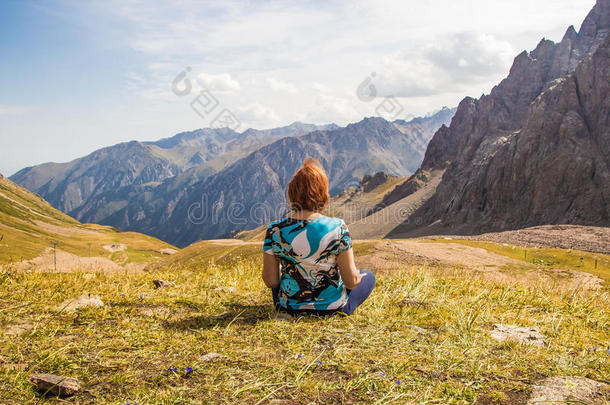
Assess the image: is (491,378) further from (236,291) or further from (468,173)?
(468,173)

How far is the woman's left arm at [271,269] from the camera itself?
22.9 feet

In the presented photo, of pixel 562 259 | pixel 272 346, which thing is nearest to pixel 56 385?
pixel 272 346

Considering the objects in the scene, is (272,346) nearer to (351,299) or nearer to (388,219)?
(351,299)

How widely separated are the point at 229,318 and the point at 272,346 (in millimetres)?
1637

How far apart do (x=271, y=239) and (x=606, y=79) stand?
135 m

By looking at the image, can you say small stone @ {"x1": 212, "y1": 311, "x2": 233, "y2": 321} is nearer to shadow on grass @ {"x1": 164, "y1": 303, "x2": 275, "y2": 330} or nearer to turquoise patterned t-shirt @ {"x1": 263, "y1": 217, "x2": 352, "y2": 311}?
shadow on grass @ {"x1": 164, "y1": 303, "x2": 275, "y2": 330}

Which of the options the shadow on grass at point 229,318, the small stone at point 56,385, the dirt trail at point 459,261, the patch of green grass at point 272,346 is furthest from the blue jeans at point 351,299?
the dirt trail at point 459,261

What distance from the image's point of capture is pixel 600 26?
183 meters

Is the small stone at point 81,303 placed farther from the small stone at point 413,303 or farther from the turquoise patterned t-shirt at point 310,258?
the small stone at point 413,303

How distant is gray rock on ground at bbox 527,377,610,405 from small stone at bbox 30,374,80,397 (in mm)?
5000

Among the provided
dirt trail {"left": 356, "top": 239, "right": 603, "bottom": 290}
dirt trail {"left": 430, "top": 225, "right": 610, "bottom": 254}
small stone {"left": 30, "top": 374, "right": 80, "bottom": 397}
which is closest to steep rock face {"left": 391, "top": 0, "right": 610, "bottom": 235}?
dirt trail {"left": 430, "top": 225, "right": 610, "bottom": 254}

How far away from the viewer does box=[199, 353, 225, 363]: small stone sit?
524 cm

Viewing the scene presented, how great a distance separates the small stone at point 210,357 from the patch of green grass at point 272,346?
8cm

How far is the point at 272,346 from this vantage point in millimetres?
5809
